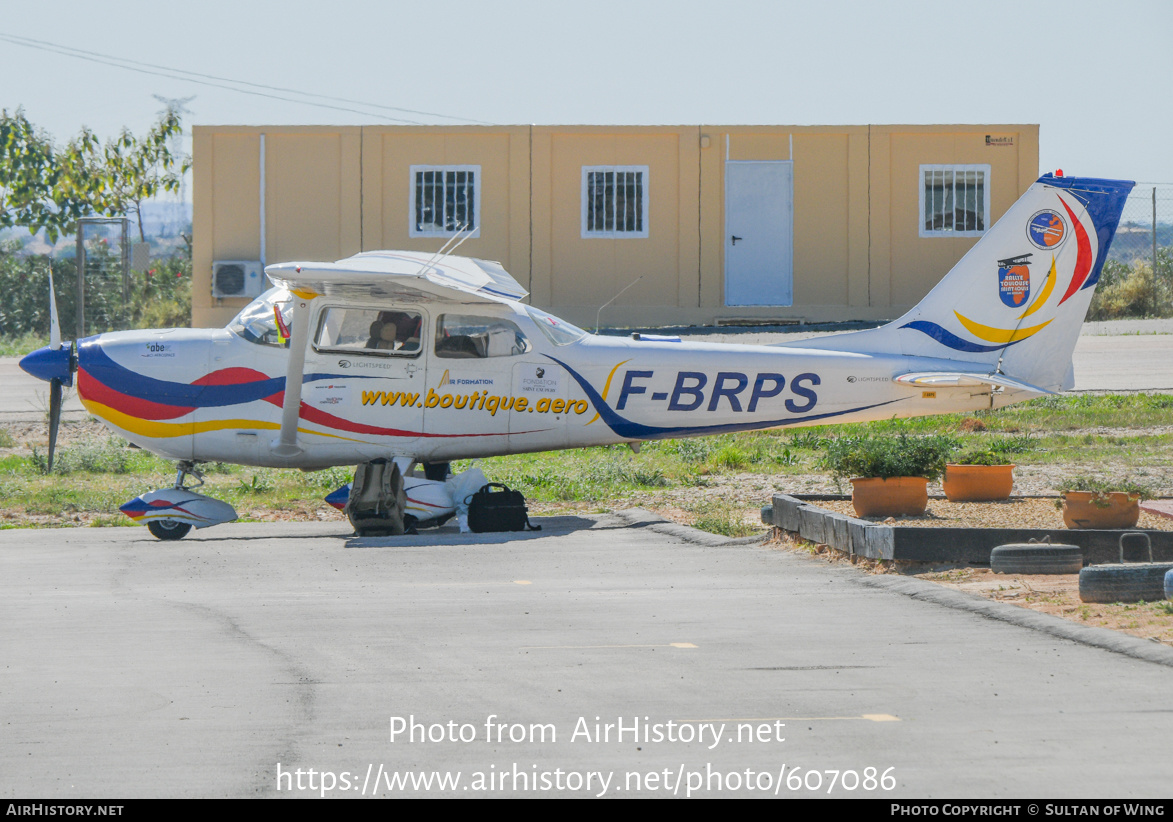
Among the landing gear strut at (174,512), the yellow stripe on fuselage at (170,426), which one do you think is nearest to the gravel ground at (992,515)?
A: the yellow stripe on fuselage at (170,426)

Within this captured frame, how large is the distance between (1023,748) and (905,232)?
2259 centimetres

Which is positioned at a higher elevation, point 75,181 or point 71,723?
point 75,181

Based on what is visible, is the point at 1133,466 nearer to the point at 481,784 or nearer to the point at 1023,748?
the point at 1023,748

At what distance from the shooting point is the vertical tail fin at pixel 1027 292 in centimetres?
1221

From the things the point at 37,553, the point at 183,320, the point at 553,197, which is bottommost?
the point at 37,553

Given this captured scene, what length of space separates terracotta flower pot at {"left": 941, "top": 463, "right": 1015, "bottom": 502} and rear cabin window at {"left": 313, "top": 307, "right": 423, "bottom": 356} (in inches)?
201

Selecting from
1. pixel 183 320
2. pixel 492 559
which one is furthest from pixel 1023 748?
pixel 183 320

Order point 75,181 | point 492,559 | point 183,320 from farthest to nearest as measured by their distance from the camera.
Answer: point 75,181 < point 183,320 < point 492,559

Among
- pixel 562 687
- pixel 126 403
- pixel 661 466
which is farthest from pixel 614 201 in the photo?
pixel 562 687

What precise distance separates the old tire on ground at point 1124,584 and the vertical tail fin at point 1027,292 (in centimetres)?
549

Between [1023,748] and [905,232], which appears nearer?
[1023,748]

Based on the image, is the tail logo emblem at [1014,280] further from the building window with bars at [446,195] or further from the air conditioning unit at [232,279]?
the air conditioning unit at [232,279]

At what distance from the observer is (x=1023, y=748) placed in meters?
4.66

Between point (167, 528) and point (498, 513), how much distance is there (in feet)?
9.82
